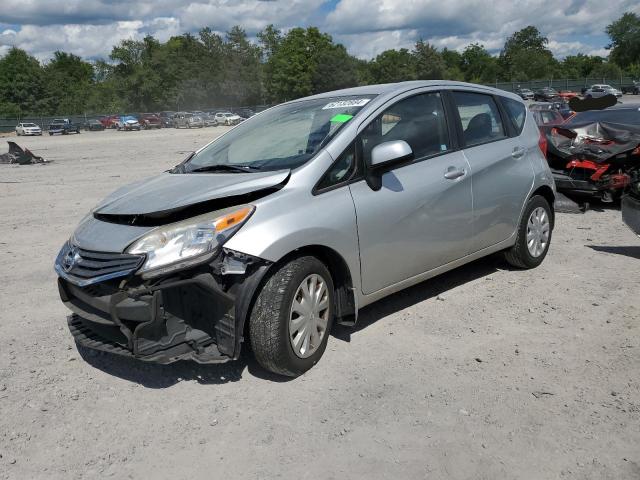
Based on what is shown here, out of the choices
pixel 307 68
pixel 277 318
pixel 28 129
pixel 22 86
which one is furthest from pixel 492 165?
pixel 22 86

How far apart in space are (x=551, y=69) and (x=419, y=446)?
417ft

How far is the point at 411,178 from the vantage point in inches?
181

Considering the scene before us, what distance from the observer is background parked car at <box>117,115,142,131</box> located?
6328cm

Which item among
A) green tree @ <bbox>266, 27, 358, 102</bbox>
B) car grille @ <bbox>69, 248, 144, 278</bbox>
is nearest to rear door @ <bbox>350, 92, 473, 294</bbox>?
car grille @ <bbox>69, 248, 144, 278</bbox>

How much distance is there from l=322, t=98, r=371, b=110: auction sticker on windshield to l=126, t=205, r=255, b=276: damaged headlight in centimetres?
141

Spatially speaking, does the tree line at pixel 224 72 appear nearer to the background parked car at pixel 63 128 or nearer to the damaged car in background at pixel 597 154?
the background parked car at pixel 63 128

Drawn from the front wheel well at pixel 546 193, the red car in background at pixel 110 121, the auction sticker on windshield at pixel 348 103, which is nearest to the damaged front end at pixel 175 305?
the auction sticker on windshield at pixel 348 103

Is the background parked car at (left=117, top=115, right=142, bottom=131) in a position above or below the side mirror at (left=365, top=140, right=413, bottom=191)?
below

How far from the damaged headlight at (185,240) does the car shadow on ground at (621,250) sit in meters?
4.84

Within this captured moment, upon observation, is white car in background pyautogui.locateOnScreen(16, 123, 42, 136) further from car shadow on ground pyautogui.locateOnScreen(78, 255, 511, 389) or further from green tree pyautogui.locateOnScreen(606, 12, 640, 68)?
green tree pyautogui.locateOnScreen(606, 12, 640, 68)

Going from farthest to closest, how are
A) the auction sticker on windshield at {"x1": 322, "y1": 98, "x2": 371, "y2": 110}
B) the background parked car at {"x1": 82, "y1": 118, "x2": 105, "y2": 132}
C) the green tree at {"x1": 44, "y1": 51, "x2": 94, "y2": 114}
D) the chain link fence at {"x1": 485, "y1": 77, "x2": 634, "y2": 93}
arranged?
the green tree at {"x1": 44, "y1": 51, "x2": 94, "y2": 114}, the chain link fence at {"x1": 485, "y1": 77, "x2": 634, "y2": 93}, the background parked car at {"x1": 82, "y1": 118, "x2": 105, "y2": 132}, the auction sticker on windshield at {"x1": 322, "y1": 98, "x2": 371, "y2": 110}

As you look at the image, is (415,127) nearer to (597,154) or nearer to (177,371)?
(177,371)

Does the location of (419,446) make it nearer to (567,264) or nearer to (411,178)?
(411,178)

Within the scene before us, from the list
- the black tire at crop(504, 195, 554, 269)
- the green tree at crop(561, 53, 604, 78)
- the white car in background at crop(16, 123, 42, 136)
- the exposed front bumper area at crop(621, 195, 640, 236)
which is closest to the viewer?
the black tire at crop(504, 195, 554, 269)
